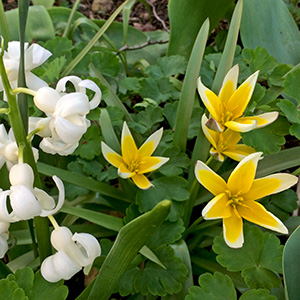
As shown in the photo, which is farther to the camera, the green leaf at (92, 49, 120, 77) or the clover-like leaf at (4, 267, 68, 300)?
the green leaf at (92, 49, 120, 77)

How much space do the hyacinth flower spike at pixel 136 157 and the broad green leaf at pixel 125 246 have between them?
28 cm

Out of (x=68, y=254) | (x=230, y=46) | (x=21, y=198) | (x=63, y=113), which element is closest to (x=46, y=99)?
(x=63, y=113)

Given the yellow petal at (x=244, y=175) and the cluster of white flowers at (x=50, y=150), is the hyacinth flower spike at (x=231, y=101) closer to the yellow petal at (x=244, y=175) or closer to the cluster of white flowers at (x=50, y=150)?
the yellow petal at (x=244, y=175)

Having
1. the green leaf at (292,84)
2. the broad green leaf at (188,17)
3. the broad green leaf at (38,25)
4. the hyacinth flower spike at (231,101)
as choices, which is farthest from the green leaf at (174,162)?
the broad green leaf at (38,25)

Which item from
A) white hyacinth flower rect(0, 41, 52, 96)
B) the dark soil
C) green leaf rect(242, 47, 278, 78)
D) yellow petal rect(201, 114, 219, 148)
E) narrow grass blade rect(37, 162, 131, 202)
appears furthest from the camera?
the dark soil

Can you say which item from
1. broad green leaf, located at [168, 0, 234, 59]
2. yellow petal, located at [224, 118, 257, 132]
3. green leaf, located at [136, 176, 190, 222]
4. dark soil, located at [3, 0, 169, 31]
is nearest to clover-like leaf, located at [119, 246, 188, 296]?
green leaf, located at [136, 176, 190, 222]

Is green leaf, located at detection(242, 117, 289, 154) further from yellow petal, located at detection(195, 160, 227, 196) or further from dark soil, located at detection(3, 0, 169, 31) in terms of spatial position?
dark soil, located at detection(3, 0, 169, 31)

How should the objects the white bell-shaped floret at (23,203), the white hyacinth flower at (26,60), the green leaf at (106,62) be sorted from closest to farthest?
the white bell-shaped floret at (23,203) < the white hyacinth flower at (26,60) < the green leaf at (106,62)

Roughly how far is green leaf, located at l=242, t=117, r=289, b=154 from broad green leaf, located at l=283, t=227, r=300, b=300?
0.30 m

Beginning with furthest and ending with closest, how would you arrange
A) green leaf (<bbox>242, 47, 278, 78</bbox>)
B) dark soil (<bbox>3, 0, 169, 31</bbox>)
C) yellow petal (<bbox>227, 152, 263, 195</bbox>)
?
dark soil (<bbox>3, 0, 169, 31</bbox>)
green leaf (<bbox>242, 47, 278, 78</bbox>)
yellow petal (<bbox>227, 152, 263, 195</bbox>)

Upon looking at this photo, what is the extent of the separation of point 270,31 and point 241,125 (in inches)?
27.7

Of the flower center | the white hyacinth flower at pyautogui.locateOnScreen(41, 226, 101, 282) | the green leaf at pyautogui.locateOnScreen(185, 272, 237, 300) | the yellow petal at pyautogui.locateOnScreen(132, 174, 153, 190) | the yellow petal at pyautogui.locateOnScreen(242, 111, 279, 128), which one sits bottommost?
the green leaf at pyautogui.locateOnScreen(185, 272, 237, 300)

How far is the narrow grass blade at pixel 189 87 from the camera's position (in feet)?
3.71

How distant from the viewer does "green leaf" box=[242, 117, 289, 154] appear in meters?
1.04
